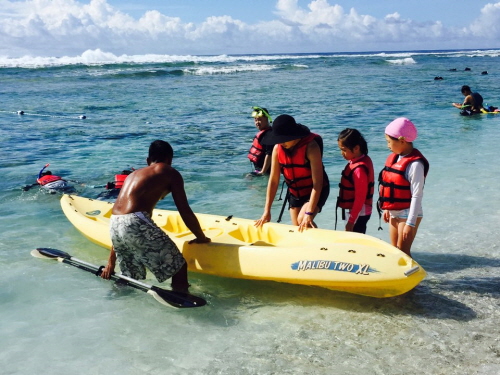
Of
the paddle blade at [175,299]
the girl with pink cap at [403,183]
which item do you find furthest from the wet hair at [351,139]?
the paddle blade at [175,299]

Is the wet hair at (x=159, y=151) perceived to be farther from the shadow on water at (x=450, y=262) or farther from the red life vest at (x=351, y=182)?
the shadow on water at (x=450, y=262)

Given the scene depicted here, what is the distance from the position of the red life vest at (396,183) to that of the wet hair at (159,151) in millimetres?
1890

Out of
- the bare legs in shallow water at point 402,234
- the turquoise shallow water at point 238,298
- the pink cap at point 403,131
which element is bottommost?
the turquoise shallow water at point 238,298

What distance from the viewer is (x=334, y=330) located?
403cm

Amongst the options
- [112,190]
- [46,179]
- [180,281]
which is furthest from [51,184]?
[180,281]

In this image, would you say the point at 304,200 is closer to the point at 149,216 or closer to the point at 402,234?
the point at 402,234

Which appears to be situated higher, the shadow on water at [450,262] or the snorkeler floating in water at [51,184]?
the snorkeler floating in water at [51,184]

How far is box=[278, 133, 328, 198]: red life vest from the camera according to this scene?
15.6 ft

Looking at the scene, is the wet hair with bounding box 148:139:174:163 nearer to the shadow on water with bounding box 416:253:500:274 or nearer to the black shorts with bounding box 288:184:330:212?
the black shorts with bounding box 288:184:330:212

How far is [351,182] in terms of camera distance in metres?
4.74

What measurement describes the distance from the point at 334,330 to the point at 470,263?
2.05 metres

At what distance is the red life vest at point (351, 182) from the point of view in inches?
181

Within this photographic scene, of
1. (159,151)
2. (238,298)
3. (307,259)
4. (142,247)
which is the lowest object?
(238,298)

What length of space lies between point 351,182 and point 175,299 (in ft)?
6.39
